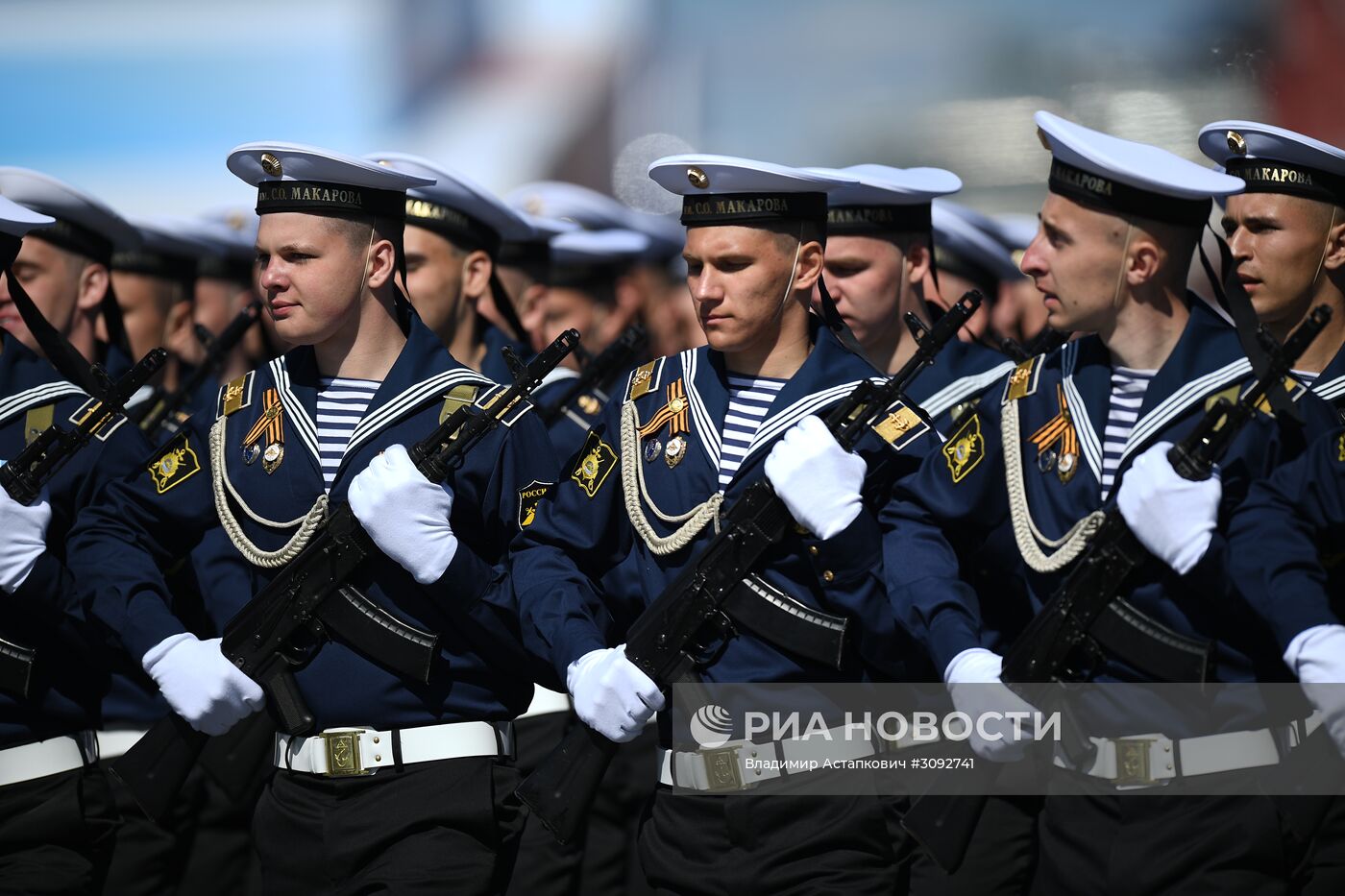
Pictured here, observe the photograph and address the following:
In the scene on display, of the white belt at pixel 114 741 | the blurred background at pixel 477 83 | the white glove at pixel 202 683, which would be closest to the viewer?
the white glove at pixel 202 683

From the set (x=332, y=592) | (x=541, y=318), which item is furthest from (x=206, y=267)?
(x=332, y=592)

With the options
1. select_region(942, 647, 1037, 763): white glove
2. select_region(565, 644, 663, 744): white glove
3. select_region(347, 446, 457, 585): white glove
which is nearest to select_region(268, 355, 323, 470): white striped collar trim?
select_region(347, 446, 457, 585): white glove

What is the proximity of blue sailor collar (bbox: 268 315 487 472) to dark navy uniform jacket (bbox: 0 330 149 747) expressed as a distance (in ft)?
2.22

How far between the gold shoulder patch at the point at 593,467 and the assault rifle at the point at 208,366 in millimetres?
3166

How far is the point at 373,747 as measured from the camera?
4848 millimetres

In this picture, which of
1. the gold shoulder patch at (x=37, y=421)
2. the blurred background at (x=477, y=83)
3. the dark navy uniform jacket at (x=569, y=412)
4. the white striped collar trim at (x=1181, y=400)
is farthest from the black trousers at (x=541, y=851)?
the blurred background at (x=477, y=83)

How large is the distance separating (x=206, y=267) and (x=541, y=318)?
2.19 meters

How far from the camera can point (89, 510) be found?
5348mm

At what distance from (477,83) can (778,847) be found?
1425 centimetres

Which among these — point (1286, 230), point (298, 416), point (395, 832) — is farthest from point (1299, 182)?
point (395, 832)

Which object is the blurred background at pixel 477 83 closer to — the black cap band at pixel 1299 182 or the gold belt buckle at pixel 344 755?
the black cap band at pixel 1299 182

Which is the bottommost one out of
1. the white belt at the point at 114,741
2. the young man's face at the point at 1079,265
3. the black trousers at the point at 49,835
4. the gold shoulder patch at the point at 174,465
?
the white belt at the point at 114,741

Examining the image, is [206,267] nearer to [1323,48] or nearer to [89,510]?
[89,510]

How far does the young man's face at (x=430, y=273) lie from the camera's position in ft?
22.6
